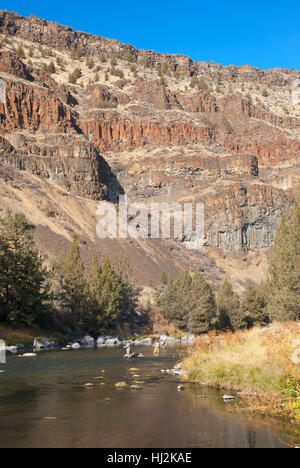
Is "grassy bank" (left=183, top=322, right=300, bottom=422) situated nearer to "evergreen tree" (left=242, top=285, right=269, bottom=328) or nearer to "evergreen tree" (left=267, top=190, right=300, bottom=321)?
"evergreen tree" (left=267, top=190, right=300, bottom=321)

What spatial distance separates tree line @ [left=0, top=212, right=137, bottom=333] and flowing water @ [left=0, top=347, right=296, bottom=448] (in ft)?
78.2

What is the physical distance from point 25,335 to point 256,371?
112 feet

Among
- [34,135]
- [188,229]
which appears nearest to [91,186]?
[34,135]

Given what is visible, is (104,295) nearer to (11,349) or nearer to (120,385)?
(11,349)

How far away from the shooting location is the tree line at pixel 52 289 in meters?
45.8

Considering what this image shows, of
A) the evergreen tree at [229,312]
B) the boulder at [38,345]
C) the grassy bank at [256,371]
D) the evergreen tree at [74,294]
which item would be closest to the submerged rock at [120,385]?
the grassy bank at [256,371]

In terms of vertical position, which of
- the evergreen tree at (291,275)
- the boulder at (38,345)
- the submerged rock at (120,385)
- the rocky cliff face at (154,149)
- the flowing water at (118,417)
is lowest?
the boulder at (38,345)

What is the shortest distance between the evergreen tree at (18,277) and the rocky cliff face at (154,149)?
6807cm

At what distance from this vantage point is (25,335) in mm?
45188

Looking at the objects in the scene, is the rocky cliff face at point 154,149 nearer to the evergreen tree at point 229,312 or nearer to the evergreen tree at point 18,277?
the evergreen tree at point 229,312

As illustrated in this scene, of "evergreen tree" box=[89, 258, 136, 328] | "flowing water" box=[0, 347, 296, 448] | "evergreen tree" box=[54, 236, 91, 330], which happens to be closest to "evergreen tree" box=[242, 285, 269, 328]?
"evergreen tree" box=[89, 258, 136, 328]

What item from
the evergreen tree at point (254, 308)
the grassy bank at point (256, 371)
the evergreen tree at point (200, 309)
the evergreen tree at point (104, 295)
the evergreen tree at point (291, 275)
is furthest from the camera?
the evergreen tree at point (254, 308)

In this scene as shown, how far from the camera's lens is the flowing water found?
37.0 feet

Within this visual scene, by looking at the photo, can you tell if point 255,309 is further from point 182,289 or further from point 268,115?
point 268,115
